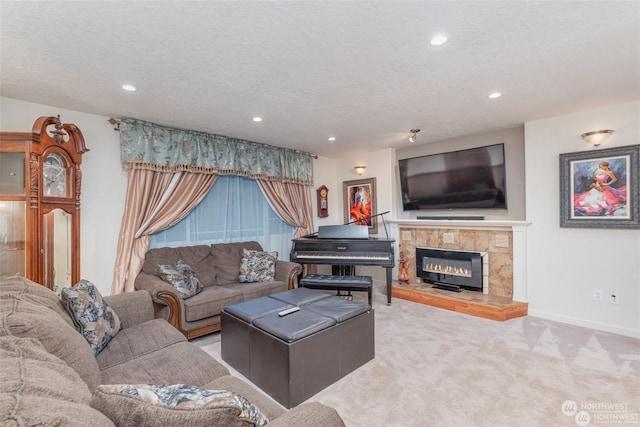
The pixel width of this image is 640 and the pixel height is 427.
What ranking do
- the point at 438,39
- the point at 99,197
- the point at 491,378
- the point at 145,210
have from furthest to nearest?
the point at 145,210 < the point at 99,197 < the point at 491,378 < the point at 438,39

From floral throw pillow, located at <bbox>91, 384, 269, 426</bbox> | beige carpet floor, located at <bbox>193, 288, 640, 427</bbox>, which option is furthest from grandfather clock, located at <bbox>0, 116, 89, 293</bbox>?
floral throw pillow, located at <bbox>91, 384, 269, 426</bbox>

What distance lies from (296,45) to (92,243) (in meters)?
3.00

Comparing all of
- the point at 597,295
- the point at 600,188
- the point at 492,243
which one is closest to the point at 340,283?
the point at 492,243

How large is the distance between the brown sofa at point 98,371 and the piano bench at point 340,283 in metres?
2.01

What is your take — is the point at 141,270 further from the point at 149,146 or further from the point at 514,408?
the point at 514,408

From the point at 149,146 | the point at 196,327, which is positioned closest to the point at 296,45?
the point at 149,146

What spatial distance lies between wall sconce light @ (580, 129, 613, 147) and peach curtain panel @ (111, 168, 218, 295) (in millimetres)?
4597

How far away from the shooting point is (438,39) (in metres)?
1.82

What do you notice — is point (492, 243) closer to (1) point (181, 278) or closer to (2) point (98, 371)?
(1) point (181, 278)

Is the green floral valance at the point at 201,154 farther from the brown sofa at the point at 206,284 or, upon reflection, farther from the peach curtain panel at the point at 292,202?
the brown sofa at the point at 206,284

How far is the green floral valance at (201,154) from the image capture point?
3332 millimetres

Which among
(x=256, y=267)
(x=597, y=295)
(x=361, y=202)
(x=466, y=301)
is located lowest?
(x=466, y=301)

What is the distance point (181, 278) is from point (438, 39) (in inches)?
122

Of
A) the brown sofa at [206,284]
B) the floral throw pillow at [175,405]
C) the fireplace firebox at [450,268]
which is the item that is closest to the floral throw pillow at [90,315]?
the brown sofa at [206,284]
